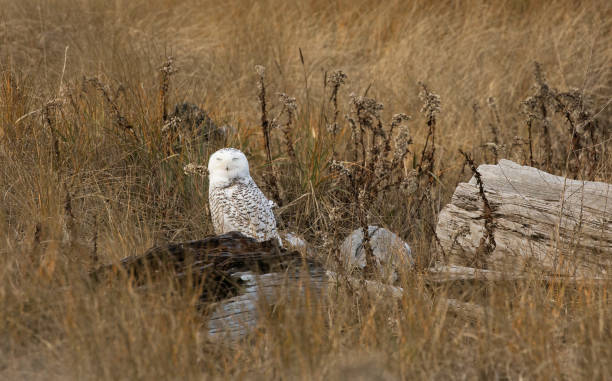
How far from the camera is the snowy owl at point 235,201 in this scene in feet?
10.3

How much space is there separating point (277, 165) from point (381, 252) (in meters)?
1.32

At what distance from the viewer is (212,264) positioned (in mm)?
2611

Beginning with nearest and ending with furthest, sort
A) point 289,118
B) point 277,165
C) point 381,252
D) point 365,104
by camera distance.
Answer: point 381,252 → point 365,104 → point 289,118 → point 277,165

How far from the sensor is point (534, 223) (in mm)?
3152

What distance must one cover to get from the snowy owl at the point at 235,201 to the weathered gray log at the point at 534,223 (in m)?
0.90

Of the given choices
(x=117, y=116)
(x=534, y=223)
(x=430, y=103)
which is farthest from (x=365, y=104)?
(x=117, y=116)

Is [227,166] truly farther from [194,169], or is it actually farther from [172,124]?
[172,124]

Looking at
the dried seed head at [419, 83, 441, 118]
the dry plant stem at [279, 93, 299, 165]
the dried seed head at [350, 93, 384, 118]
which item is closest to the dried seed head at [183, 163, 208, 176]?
the dry plant stem at [279, 93, 299, 165]

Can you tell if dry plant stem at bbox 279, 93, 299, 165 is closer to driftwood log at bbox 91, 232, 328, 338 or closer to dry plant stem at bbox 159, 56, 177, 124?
dry plant stem at bbox 159, 56, 177, 124

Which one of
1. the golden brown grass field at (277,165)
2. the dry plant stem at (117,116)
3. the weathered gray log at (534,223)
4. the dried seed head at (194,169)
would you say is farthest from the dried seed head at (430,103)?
the dry plant stem at (117,116)

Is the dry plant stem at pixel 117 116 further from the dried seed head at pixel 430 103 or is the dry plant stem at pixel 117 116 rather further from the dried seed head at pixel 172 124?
the dried seed head at pixel 430 103

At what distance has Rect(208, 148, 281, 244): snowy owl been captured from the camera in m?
3.15

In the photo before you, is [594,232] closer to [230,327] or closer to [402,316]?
[402,316]

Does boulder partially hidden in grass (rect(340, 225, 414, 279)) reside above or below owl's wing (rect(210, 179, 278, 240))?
below
